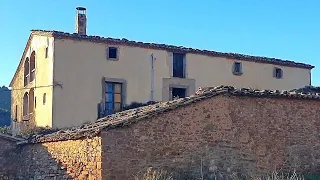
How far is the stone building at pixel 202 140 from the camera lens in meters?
11.5

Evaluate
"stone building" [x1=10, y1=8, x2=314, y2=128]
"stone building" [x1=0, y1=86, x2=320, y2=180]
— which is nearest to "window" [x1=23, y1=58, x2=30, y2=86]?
"stone building" [x1=10, y1=8, x2=314, y2=128]

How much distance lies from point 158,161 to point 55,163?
349 centimetres

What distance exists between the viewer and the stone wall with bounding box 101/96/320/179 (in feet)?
37.9

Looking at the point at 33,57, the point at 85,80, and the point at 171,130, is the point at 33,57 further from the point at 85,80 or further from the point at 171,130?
the point at 171,130

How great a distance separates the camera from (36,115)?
23344 mm

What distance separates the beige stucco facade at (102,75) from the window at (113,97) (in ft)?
0.76

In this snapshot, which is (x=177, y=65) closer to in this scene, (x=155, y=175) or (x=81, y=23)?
(x=81, y=23)

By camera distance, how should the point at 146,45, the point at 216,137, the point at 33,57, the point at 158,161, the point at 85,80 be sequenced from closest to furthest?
the point at 158,161 → the point at 216,137 → the point at 85,80 → the point at 146,45 → the point at 33,57

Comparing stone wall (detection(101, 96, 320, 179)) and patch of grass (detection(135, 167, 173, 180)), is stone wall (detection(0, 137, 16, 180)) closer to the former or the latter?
stone wall (detection(101, 96, 320, 179))

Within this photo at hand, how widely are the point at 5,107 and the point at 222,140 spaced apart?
35695 mm

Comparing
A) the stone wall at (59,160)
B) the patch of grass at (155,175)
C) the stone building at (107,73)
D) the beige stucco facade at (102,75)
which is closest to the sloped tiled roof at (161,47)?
the stone building at (107,73)

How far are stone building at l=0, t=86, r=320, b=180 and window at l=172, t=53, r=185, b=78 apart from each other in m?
10.4

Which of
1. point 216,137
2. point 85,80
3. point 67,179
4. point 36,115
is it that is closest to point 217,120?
point 216,137

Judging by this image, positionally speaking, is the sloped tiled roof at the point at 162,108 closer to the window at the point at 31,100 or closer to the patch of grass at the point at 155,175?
the patch of grass at the point at 155,175
